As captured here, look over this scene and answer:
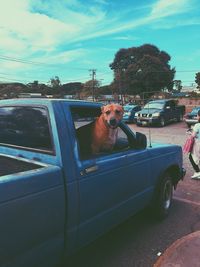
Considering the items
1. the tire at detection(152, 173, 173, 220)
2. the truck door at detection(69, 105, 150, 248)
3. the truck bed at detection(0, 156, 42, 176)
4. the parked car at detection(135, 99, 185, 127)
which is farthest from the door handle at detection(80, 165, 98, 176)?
the parked car at detection(135, 99, 185, 127)

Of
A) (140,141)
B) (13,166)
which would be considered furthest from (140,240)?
(13,166)

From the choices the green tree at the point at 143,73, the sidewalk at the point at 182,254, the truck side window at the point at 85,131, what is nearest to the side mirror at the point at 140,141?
the truck side window at the point at 85,131

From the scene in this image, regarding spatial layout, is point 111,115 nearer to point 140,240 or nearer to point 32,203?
point 140,240

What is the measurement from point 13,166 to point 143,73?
6294cm

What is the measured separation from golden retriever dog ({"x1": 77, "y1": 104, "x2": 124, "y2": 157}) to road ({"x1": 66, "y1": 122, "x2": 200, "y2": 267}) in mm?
1214

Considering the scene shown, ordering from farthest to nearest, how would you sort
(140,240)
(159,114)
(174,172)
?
(159,114) < (174,172) < (140,240)

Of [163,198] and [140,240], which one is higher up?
[163,198]

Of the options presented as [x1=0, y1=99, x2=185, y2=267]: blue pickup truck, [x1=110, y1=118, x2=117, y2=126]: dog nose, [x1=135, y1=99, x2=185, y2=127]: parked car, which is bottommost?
[x1=135, y1=99, x2=185, y2=127]: parked car

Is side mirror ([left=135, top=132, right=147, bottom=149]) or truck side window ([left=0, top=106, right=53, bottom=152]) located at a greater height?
truck side window ([left=0, top=106, right=53, bottom=152])

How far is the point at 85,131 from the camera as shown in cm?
397

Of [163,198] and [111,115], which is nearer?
[111,115]

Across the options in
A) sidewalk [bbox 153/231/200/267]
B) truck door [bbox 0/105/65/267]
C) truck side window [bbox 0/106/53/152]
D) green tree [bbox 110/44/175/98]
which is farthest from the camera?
green tree [bbox 110/44/175/98]

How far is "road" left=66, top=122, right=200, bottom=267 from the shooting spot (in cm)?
366

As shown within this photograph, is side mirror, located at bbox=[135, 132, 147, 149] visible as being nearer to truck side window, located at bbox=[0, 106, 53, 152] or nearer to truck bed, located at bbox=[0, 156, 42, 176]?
truck side window, located at bbox=[0, 106, 53, 152]
